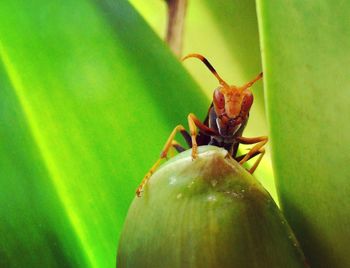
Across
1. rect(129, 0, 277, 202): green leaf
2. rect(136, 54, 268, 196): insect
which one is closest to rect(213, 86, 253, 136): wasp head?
rect(136, 54, 268, 196): insect

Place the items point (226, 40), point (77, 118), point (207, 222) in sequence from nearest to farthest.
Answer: point (207, 222) < point (77, 118) < point (226, 40)

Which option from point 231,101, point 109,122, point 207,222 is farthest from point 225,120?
point 207,222

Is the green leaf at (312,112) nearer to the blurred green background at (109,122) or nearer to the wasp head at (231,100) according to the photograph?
the blurred green background at (109,122)

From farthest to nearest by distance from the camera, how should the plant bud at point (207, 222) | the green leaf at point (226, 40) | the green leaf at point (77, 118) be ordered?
the green leaf at point (226, 40) < the green leaf at point (77, 118) < the plant bud at point (207, 222)

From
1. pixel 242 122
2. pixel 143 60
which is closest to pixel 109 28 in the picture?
pixel 143 60

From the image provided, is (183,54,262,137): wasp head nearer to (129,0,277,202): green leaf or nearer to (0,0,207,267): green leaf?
(0,0,207,267): green leaf

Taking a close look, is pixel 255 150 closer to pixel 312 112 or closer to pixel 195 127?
pixel 195 127

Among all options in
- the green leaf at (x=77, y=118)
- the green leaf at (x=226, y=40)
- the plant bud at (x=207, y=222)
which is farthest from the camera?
the green leaf at (x=226, y=40)

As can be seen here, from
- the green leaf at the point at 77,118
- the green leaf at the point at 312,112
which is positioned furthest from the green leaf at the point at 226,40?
the green leaf at the point at 312,112

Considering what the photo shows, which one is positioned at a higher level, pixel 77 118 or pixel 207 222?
pixel 77 118

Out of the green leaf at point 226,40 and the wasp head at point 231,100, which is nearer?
the wasp head at point 231,100
